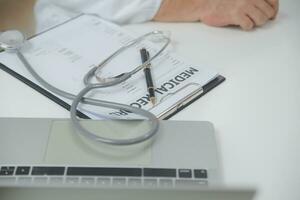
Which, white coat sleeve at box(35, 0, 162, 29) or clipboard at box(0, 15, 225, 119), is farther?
white coat sleeve at box(35, 0, 162, 29)

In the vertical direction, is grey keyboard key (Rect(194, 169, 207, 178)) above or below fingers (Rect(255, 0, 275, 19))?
below

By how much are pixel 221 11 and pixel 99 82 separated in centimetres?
29

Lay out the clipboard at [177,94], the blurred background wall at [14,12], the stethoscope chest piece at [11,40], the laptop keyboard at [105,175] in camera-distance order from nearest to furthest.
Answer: the laptop keyboard at [105,175]
the clipboard at [177,94]
the stethoscope chest piece at [11,40]
the blurred background wall at [14,12]

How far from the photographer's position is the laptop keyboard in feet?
1.39

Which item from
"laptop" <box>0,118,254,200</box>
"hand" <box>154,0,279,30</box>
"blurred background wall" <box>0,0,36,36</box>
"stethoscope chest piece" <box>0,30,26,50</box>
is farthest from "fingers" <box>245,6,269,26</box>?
"blurred background wall" <box>0,0,36,36</box>

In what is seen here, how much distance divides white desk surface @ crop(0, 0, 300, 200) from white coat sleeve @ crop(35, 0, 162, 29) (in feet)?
0.07

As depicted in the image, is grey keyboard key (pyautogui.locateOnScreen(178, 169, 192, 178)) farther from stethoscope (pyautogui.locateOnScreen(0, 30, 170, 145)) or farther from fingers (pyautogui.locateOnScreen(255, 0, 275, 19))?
fingers (pyautogui.locateOnScreen(255, 0, 275, 19))

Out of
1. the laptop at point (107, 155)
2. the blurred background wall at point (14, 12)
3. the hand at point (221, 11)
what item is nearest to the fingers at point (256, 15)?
the hand at point (221, 11)

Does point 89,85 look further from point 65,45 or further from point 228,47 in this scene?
point 228,47

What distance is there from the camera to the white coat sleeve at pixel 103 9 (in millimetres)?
723

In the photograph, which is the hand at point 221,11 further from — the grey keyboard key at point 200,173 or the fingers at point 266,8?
the grey keyboard key at point 200,173

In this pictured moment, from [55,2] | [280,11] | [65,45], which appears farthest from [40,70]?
[280,11]

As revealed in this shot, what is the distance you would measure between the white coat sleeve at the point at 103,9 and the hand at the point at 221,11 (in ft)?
0.08

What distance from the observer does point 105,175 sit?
0.43 meters
